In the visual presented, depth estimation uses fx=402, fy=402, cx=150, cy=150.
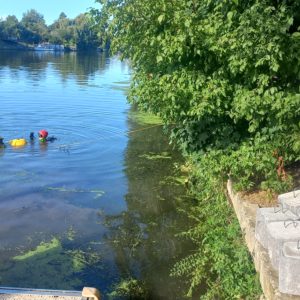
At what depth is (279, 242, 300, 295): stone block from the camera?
4344 mm

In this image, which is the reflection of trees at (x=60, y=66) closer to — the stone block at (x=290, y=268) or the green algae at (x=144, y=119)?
the green algae at (x=144, y=119)

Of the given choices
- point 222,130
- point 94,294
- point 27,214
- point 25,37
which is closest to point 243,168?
point 222,130

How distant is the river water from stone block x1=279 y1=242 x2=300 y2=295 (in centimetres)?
321

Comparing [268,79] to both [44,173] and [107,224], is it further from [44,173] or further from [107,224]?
[44,173]

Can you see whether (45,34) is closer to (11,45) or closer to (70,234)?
(11,45)

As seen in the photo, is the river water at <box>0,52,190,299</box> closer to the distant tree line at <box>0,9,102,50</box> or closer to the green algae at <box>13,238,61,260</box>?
the green algae at <box>13,238,61,260</box>

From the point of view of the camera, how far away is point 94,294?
5672mm

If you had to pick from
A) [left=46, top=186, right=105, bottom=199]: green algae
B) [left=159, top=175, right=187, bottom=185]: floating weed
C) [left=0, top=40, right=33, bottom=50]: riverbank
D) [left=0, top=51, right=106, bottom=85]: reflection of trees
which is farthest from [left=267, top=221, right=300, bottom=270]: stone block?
[left=0, top=40, right=33, bottom=50]: riverbank

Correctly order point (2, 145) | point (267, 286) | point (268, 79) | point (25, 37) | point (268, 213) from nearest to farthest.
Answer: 1. point (267, 286)
2. point (268, 213)
3. point (268, 79)
4. point (2, 145)
5. point (25, 37)

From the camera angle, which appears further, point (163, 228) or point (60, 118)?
point (60, 118)

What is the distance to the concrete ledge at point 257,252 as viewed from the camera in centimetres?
491

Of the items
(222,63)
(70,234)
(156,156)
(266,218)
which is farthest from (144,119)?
(266,218)

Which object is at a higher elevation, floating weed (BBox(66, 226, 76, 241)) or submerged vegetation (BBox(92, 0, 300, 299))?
submerged vegetation (BBox(92, 0, 300, 299))

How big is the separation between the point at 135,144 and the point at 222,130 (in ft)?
31.9
